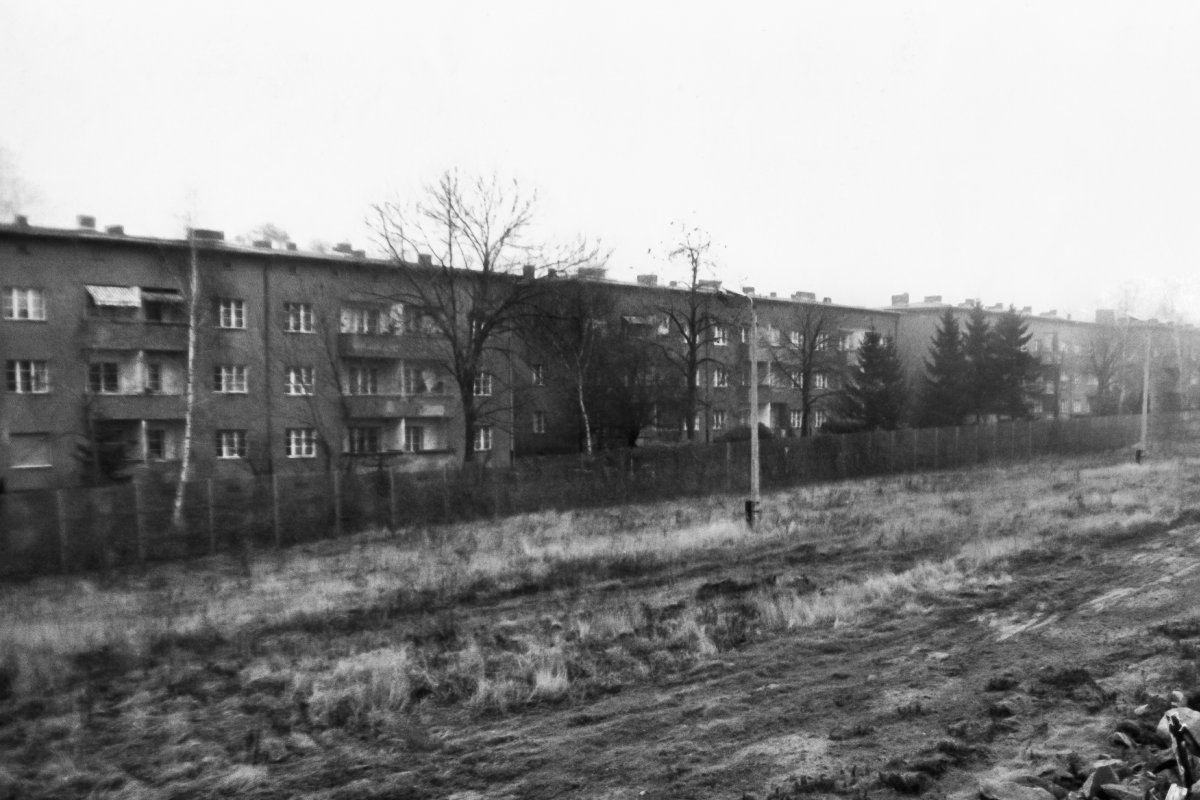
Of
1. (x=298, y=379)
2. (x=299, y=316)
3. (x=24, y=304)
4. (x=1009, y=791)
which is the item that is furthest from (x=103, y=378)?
(x=1009, y=791)

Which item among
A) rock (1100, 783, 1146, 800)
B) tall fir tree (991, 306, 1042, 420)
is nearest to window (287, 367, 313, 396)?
rock (1100, 783, 1146, 800)

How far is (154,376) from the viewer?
3762 cm

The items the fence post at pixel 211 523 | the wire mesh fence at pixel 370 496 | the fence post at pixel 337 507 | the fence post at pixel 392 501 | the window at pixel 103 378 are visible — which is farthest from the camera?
the window at pixel 103 378

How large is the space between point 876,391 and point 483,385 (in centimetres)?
2244

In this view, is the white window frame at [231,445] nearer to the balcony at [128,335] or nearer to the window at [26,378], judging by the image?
the balcony at [128,335]

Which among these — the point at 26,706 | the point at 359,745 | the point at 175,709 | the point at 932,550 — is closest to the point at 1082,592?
the point at 932,550

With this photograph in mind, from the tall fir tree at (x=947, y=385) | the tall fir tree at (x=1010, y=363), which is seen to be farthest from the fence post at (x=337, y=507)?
the tall fir tree at (x=1010, y=363)

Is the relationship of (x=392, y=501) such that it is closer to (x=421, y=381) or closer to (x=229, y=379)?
(x=229, y=379)

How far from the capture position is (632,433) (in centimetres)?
4591

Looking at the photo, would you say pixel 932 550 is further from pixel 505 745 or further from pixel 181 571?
pixel 181 571

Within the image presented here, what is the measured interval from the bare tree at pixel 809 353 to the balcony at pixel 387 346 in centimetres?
2224

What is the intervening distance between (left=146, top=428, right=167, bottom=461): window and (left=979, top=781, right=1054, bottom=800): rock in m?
35.8

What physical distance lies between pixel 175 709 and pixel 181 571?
12725 millimetres

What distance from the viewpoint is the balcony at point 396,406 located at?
138 ft
